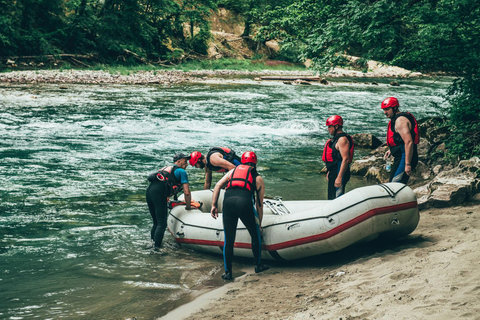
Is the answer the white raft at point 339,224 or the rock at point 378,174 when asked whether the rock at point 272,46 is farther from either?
the white raft at point 339,224

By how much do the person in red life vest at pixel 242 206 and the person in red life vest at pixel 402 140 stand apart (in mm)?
2016

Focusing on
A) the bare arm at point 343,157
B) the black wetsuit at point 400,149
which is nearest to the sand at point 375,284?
the black wetsuit at point 400,149

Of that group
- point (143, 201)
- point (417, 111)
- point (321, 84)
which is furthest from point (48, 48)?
point (143, 201)

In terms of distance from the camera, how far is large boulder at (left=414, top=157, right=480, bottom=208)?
667 cm

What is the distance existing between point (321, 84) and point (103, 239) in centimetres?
2558

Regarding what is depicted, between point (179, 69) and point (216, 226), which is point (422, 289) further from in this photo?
point (179, 69)

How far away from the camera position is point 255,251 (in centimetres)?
546

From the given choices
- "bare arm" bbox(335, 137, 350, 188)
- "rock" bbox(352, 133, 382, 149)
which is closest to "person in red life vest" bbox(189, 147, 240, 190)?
"bare arm" bbox(335, 137, 350, 188)

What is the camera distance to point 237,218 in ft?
17.6

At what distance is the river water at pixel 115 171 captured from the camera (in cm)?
518

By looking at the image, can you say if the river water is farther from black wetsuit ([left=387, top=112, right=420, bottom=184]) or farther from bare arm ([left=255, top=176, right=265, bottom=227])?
black wetsuit ([left=387, top=112, right=420, bottom=184])

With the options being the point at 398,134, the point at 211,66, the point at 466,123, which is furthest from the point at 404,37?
the point at 211,66

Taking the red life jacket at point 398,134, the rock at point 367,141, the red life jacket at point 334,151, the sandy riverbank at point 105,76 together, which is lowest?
the rock at point 367,141

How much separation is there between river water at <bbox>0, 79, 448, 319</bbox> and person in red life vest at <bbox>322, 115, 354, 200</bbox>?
1.88 metres
